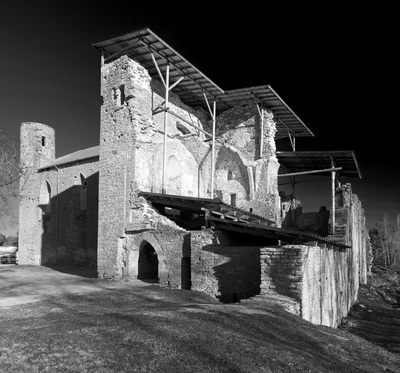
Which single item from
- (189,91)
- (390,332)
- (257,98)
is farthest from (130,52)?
(390,332)

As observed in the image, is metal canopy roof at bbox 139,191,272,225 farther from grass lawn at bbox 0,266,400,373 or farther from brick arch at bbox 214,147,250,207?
brick arch at bbox 214,147,250,207

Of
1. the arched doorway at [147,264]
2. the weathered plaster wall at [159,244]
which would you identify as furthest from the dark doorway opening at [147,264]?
the weathered plaster wall at [159,244]

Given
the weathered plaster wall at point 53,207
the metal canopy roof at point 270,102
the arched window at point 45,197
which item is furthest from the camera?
the arched window at point 45,197

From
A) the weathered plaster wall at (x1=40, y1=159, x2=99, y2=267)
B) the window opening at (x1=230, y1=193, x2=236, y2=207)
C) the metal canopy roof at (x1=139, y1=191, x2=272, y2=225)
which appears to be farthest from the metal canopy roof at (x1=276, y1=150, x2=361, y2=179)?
the weathered plaster wall at (x1=40, y1=159, x2=99, y2=267)

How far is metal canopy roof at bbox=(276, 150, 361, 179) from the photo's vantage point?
62.2ft

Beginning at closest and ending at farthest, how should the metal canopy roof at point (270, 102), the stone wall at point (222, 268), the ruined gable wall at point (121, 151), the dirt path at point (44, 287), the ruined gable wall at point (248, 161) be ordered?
the dirt path at point (44, 287), the stone wall at point (222, 268), the ruined gable wall at point (121, 151), the metal canopy roof at point (270, 102), the ruined gable wall at point (248, 161)

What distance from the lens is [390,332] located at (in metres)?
12.5

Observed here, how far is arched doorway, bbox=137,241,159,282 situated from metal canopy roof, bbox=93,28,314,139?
8360 millimetres

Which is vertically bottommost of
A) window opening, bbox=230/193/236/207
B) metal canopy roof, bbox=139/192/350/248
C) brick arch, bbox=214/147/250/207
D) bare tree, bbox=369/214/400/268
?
bare tree, bbox=369/214/400/268

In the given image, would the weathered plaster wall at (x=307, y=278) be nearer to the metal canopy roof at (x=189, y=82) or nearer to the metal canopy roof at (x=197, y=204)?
the metal canopy roof at (x=197, y=204)

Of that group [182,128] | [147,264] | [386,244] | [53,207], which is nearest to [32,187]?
[53,207]

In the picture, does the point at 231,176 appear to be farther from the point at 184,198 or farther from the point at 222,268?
the point at 222,268

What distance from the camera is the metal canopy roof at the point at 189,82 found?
14383 mm

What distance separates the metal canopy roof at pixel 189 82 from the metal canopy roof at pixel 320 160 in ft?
7.47
